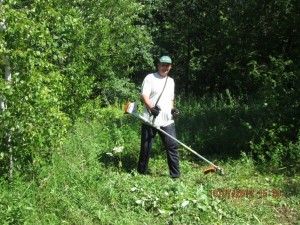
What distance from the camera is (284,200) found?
5262 millimetres

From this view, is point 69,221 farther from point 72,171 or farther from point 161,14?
point 161,14

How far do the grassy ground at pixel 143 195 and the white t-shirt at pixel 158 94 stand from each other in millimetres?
845

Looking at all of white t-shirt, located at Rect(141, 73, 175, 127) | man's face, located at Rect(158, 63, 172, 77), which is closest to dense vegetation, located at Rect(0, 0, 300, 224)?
white t-shirt, located at Rect(141, 73, 175, 127)

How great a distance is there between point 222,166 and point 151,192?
1.98 m

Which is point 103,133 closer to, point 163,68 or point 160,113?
point 160,113

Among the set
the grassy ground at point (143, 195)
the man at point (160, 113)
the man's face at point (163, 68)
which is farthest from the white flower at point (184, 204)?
the man's face at point (163, 68)

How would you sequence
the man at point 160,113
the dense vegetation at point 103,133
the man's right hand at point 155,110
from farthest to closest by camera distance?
the man at point 160,113
the man's right hand at point 155,110
the dense vegetation at point 103,133

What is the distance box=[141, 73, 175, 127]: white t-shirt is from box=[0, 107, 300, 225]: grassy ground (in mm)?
845

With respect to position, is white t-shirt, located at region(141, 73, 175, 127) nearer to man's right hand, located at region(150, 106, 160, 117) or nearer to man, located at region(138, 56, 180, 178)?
man, located at region(138, 56, 180, 178)

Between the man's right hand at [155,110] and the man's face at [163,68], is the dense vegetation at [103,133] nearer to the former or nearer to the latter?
the man's right hand at [155,110]

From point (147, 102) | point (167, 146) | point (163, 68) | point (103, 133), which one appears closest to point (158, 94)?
point (147, 102)

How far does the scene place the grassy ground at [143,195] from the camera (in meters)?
4.49

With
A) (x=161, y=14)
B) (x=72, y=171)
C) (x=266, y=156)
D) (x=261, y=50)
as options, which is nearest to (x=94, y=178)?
(x=72, y=171)

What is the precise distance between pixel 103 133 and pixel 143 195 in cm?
304
